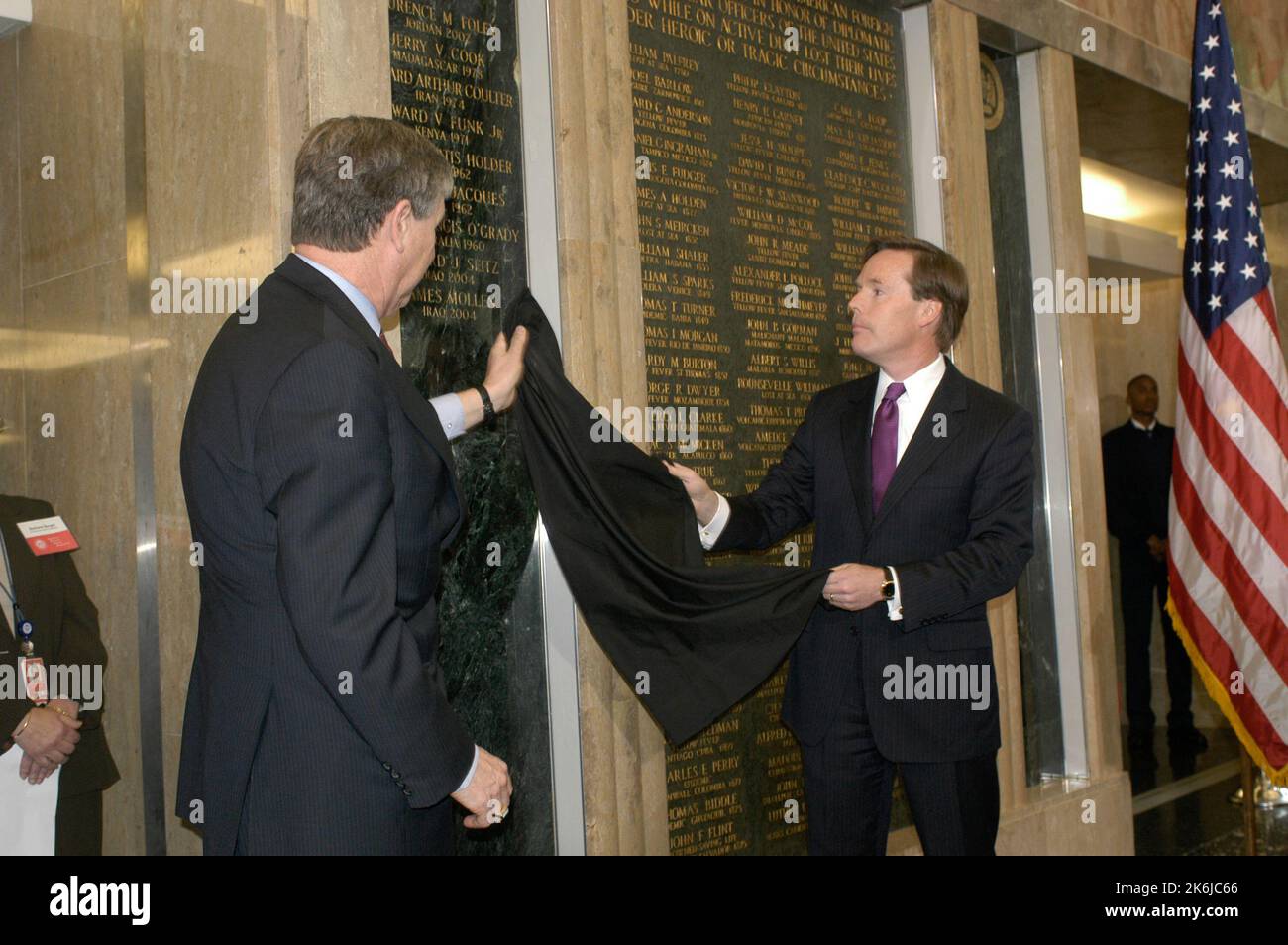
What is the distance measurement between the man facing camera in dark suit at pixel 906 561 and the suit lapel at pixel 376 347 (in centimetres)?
130

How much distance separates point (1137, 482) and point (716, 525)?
5651mm

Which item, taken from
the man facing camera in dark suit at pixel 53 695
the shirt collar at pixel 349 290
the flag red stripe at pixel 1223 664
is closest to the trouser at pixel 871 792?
the shirt collar at pixel 349 290

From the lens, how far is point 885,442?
130 inches

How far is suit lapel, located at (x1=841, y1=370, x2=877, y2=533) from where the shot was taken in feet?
10.7

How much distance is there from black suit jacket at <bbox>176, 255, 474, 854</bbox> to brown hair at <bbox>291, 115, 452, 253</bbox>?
0.09 meters

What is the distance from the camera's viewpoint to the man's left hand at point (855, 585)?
302cm

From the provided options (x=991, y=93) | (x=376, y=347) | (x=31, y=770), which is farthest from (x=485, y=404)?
(x=991, y=93)

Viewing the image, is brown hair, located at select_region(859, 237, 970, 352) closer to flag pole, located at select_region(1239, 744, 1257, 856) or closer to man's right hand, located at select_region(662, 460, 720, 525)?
man's right hand, located at select_region(662, 460, 720, 525)

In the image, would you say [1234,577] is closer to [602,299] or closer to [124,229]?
[602,299]

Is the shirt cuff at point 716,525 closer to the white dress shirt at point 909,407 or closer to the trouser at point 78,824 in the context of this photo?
the white dress shirt at point 909,407

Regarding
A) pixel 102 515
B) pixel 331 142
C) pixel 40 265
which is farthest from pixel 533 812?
pixel 40 265

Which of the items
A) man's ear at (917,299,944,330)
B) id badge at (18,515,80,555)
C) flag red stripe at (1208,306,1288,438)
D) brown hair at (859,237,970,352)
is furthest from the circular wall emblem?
id badge at (18,515,80,555)

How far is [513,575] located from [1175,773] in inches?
198
